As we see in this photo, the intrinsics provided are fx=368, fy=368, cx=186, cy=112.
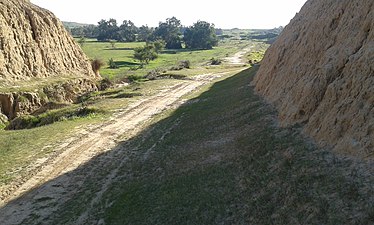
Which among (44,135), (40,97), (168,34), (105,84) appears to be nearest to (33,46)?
(40,97)

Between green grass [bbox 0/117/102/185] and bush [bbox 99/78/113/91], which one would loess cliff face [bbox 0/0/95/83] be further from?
green grass [bbox 0/117/102/185]

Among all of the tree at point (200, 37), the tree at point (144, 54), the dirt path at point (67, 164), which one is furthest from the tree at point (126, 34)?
the dirt path at point (67, 164)

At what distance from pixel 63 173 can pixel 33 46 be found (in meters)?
35.4

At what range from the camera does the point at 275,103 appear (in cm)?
2472

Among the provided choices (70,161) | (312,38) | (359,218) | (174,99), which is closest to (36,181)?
(70,161)

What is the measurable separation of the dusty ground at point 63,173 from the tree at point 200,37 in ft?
401

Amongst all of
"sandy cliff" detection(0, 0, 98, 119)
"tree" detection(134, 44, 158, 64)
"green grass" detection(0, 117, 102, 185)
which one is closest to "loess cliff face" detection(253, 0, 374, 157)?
"green grass" detection(0, 117, 102, 185)

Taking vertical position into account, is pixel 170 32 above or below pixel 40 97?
above

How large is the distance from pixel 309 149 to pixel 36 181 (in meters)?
15.2

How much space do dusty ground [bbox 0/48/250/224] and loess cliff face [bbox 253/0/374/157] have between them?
11.1 m

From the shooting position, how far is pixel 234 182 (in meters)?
15.8

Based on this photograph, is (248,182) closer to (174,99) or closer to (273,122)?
(273,122)

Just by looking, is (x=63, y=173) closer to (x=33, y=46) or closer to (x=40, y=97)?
(x=40, y=97)

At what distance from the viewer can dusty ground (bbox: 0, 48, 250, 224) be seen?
699 inches
